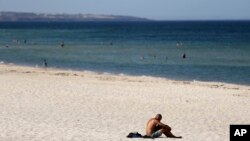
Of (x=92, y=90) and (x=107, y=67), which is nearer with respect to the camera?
(x=92, y=90)

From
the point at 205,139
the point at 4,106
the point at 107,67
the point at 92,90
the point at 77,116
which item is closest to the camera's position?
the point at 205,139

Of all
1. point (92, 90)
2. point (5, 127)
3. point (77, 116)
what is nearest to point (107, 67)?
point (92, 90)

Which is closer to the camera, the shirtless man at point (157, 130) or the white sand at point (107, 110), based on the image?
the shirtless man at point (157, 130)

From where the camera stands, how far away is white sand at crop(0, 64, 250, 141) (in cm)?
1503

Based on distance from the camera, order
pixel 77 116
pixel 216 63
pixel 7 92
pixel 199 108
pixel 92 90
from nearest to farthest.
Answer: pixel 77 116, pixel 199 108, pixel 7 92, pixel 92 90, pixel 216 63

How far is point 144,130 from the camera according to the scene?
53.2 feet

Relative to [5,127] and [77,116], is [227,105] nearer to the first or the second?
[77,116]

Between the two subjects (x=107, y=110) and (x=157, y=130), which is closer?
(x=157, y=130)

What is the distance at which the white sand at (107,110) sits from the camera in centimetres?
1503

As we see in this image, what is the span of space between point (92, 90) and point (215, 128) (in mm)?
10210

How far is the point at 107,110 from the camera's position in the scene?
64.1ft

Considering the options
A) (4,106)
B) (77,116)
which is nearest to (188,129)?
(77,116)

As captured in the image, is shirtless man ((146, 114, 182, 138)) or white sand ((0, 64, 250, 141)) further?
white sand ((0, 64, 250, 141))

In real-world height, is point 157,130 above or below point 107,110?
below
